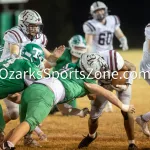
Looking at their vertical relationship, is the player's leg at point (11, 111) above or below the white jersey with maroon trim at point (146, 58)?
below

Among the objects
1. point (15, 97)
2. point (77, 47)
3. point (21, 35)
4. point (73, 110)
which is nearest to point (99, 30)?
point (77, 47)

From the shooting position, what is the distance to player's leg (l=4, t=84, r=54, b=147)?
537cm

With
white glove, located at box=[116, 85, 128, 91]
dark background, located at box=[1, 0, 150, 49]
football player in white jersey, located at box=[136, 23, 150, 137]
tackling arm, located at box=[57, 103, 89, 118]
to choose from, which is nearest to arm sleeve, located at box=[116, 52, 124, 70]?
white glove, located at box=[116, 85, 128, 91]

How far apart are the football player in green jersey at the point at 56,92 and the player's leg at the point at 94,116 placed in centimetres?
67

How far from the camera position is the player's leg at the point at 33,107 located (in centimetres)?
537

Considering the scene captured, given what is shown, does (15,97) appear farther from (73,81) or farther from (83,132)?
(83,132)

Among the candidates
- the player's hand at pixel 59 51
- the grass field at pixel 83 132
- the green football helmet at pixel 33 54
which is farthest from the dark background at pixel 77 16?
the green football helmet at pixel 33 54

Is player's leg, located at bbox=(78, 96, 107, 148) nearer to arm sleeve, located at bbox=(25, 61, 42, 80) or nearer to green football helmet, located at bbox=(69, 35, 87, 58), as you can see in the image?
arm sleeve, located at bbox=(25, 61, 42, 80)

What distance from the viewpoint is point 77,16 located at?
25484 millimetres

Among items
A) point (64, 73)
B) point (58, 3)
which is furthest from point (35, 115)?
point (58, 3)

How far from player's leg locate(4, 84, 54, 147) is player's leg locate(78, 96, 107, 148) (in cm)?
110

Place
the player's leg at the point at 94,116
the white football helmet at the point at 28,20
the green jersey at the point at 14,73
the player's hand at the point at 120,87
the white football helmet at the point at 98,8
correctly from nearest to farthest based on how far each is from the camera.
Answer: the green jersey at the point at 14,73
the player's hand at the point at 120,87
the player's leg at the point at 94,116
the white football helmet at the point at 28,20
the white football helmet at the point at 98,8

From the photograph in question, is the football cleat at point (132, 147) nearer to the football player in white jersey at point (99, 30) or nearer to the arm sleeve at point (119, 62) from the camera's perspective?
the arm sleeve at point (119, 62)

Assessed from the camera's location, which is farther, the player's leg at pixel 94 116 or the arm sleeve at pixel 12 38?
the arm sleeve at pixel 12 38
